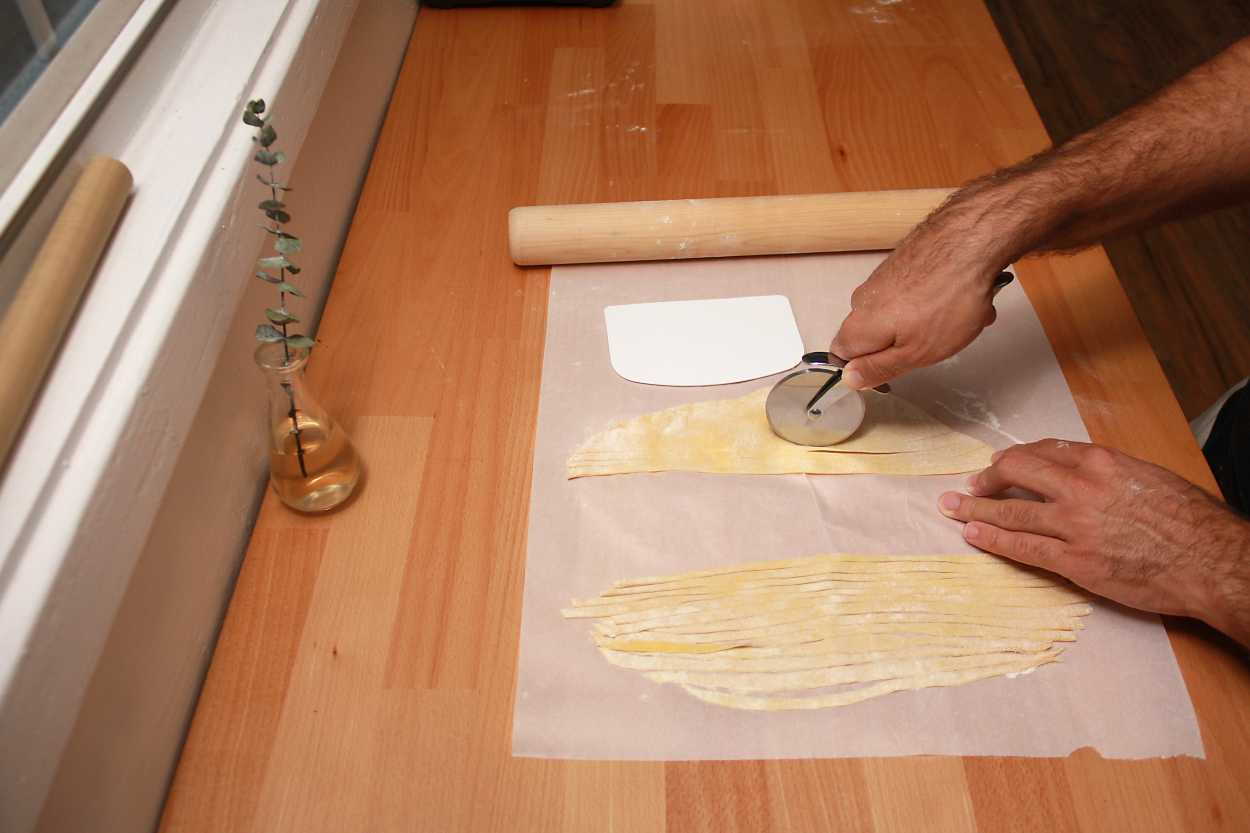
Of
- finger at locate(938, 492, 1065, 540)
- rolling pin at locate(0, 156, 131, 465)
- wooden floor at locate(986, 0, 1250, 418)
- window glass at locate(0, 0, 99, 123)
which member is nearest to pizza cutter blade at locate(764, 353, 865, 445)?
finger at locate(938, 492, 1065, 540)

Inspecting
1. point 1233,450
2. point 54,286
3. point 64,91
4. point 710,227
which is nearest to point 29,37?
point 64,91

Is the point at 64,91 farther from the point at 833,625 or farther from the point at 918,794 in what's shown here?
the point at 918,794

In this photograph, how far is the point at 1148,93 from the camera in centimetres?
155

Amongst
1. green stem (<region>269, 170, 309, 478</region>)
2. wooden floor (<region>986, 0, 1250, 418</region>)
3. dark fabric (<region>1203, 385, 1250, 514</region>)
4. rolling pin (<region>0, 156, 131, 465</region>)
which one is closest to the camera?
rolling pin (<region>0, 156, 131, 465</region>)

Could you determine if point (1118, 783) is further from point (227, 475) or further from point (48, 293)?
point (48, 293)

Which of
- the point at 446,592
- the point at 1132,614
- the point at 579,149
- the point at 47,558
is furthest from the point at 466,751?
the point at 579,149

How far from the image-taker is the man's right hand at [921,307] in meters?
0.79

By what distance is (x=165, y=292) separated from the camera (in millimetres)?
674

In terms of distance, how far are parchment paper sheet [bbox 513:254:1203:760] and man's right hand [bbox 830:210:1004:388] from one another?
11cm

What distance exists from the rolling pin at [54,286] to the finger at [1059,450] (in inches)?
31.4

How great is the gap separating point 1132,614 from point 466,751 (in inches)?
22.5

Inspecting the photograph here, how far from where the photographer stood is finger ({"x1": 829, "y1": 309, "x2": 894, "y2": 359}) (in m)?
0.79

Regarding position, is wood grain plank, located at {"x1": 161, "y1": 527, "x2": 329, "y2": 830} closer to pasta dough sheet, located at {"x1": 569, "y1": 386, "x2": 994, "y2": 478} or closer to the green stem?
the green stem

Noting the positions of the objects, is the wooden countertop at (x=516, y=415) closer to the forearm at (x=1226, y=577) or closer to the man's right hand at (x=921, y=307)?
the forearm at (x=1226, y=577)
